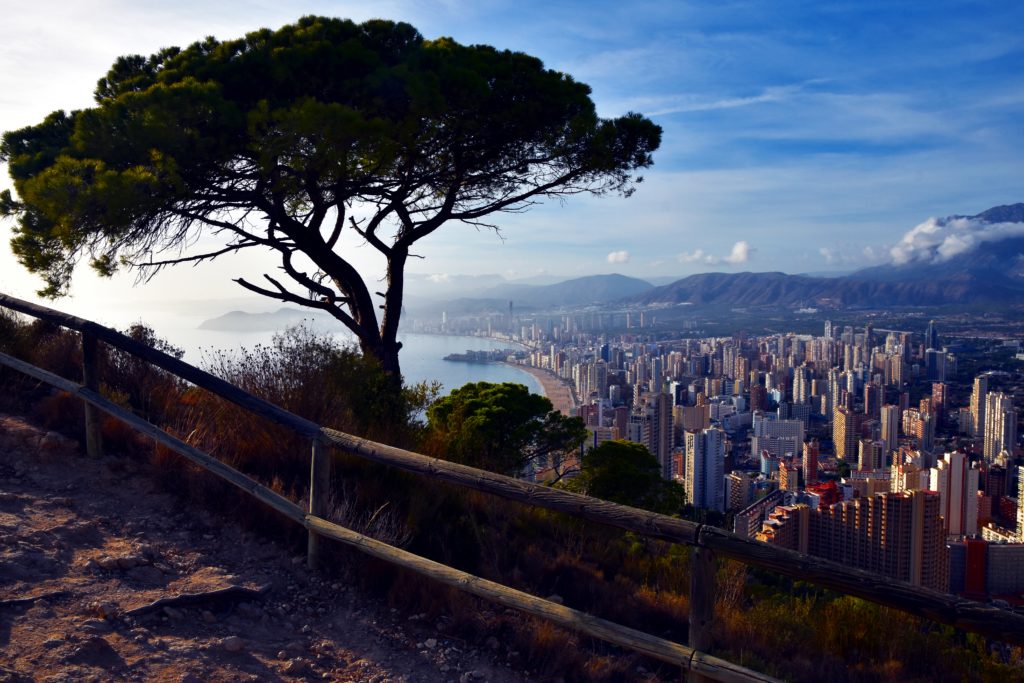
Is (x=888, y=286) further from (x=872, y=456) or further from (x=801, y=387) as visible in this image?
(x=872, y=456)

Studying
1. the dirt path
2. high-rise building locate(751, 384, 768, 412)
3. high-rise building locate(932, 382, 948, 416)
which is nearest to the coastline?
high-rise building locate(751, 384, 768, 412)

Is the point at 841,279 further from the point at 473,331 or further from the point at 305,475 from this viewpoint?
the point at 305,475

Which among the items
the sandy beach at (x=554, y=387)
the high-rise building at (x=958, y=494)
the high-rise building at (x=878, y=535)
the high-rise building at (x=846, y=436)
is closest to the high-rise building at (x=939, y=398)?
the high-rise building at (x=846, y=436)

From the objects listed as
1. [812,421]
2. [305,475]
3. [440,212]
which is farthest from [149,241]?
[812,421]

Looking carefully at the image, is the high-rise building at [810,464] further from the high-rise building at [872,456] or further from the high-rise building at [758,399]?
the high-rise building at [758,399]

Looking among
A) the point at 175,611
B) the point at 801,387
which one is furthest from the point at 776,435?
the point at 175,611

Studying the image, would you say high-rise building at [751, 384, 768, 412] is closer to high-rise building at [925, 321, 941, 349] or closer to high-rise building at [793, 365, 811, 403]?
high-rise building at [793, 365, 811, 403]
